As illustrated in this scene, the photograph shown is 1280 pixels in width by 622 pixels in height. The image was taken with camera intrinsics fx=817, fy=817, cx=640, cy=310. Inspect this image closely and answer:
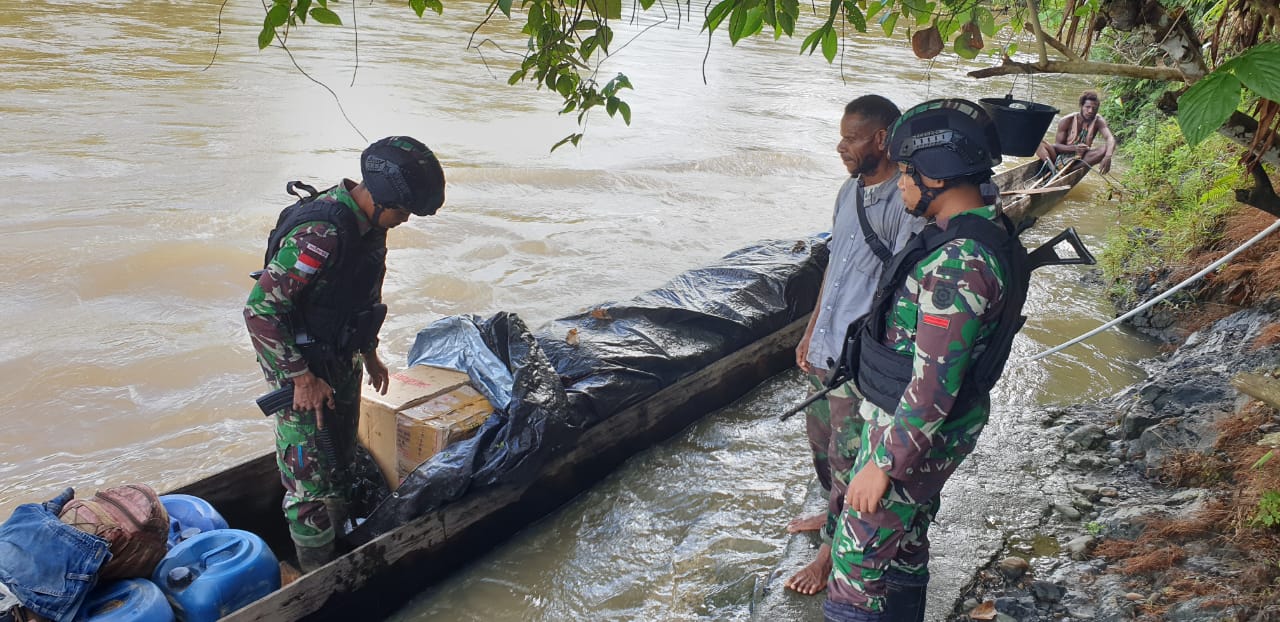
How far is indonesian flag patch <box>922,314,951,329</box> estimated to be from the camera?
226 cm

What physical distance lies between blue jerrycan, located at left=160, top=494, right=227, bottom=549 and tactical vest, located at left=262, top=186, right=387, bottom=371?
76 centimetres

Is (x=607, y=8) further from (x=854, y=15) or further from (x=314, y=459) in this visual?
(x=314, y=459)

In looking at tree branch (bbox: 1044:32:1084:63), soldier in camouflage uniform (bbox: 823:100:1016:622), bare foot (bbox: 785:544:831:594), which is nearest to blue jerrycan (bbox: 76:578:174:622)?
soldier in camouflage uniform (bbox: 823:100:1016:622)

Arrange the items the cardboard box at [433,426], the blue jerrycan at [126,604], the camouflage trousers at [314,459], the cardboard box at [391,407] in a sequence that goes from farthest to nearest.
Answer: the cardboard box at [391,407], the cardboard box at [433,426], the camouflage trousers at [314,459], the blue jerrycan at [126,604]

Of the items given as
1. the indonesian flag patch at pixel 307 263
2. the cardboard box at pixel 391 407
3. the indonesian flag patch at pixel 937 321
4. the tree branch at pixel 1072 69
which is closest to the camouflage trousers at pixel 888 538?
the indonesian flag patch at pixel 937 321

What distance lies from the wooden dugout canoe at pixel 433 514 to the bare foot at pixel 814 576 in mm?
1386

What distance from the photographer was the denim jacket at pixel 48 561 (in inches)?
101

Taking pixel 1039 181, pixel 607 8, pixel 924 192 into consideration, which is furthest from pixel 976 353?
pixel 1039 181

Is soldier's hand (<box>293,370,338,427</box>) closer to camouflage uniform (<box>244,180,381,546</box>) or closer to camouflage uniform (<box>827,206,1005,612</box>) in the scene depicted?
camouflage uniform (<box>244,180,381,546</box>)

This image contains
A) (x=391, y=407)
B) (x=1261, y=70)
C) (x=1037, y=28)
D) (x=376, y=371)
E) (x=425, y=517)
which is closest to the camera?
(x=1261, y=70)

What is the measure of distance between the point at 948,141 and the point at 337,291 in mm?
2307

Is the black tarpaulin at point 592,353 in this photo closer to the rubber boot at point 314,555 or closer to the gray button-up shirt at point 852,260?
the rubber boot at point 314,555

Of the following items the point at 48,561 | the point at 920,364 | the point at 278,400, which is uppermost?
the point at 920,364

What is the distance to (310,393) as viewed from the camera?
319cm
